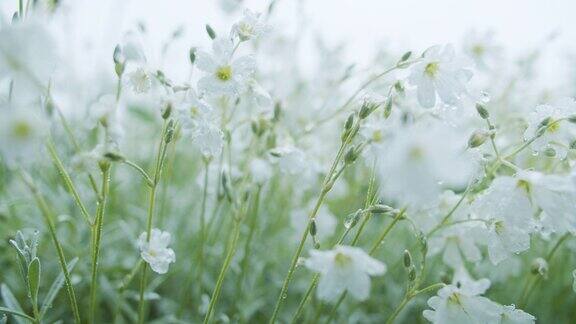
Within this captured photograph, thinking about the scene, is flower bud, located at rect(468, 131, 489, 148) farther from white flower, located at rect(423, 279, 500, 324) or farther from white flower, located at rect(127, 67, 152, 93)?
white flower, located at rect(127, 67, 152, 93)

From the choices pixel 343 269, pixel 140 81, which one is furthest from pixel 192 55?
pixel 343 269

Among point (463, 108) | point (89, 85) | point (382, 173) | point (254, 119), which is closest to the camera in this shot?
point (382, 173)

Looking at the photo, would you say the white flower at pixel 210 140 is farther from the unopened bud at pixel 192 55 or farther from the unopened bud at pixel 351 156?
the unopened bud at pixel 351 156

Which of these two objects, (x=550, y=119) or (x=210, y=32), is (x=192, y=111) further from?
(x=550, y=119)

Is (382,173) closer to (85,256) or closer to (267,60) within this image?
(85,256)

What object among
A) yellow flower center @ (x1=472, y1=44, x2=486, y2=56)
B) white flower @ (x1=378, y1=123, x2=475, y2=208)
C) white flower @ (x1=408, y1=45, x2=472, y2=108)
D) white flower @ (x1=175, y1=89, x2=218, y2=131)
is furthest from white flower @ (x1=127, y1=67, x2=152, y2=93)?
yellow flower center @ (x1=472, y1=44, x2=486, y2=56)

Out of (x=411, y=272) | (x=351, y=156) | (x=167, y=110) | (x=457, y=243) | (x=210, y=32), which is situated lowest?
(x=457, y=243)

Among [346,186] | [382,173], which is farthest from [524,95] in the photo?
[382,173]
